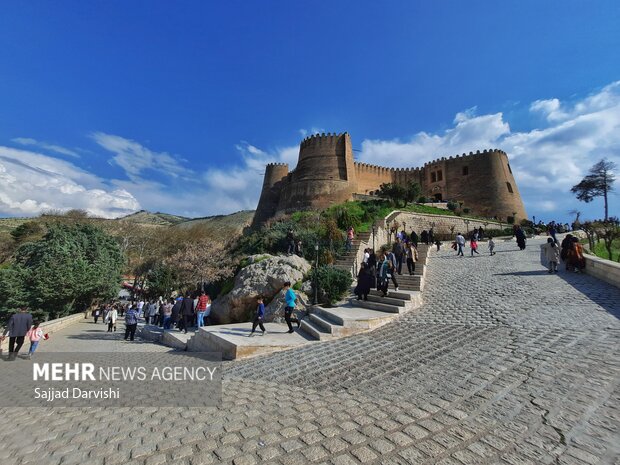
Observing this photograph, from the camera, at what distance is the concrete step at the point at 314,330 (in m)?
7.55

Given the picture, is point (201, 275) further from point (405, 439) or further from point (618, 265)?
point (618, 265)

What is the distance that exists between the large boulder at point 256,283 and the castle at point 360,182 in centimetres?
2594

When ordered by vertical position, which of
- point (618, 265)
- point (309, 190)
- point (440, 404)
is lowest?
point (440, 404)

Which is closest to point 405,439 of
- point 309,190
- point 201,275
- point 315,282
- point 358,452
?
point 358,452

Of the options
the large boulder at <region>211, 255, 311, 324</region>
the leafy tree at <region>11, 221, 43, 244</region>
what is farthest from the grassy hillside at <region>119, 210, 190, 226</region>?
the large boulder at <region>211, 255, 311, 324</region>

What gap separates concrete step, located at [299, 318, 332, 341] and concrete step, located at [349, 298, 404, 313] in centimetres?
189

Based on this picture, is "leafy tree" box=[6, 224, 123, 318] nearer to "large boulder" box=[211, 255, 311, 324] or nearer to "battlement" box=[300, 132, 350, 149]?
"large boulder" box=[211, 255, 311, 324]

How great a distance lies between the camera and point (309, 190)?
4116cm

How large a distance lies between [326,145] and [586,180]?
3351 centimetres

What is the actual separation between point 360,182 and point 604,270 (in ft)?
123

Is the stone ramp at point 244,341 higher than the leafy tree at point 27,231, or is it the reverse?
the leafy tree at point 27,231

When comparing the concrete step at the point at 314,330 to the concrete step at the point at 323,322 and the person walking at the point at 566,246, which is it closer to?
the concrete step at the point at 323,322

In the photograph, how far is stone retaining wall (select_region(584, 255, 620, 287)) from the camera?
9336 mm

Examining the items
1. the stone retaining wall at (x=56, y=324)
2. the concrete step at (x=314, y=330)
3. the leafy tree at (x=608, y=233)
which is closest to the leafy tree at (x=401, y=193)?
the leafy tree at (x=608, y=233)
